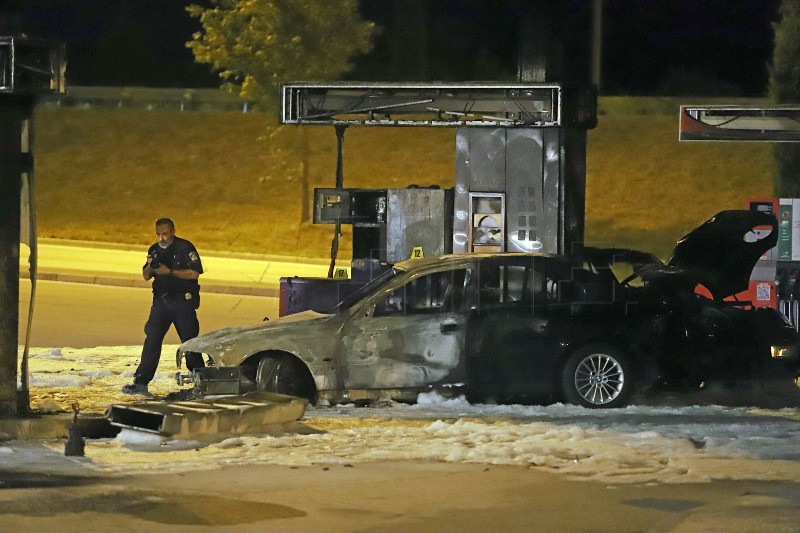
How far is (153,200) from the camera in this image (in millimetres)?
44625

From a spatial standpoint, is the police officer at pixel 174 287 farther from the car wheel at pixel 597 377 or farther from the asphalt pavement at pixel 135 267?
the asphalt pavement at pixel 135 267

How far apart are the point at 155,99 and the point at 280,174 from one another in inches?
498

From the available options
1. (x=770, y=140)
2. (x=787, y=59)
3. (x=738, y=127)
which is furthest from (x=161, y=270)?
(x=787, y=59)

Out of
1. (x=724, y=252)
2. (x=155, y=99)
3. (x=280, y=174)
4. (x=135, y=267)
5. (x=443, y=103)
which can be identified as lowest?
(x=135, y=267)

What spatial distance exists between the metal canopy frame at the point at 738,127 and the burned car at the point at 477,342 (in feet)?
17.3

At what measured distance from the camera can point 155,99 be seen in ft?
186

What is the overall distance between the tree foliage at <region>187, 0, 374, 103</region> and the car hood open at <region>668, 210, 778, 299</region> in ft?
77.6

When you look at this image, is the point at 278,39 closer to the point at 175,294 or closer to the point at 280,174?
the point at 280,174

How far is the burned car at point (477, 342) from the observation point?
13.3 m

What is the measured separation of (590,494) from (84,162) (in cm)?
4154

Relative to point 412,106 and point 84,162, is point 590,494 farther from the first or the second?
point 84,162

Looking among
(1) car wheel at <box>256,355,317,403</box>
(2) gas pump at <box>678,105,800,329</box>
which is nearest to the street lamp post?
(1) car wheel at <box>256,355,317,403</box>

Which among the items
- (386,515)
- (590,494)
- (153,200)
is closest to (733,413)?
(590,494)

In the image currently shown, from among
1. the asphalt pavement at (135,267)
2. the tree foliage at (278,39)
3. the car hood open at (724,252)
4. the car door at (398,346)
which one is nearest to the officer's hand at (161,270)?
the car door at (398,346)
